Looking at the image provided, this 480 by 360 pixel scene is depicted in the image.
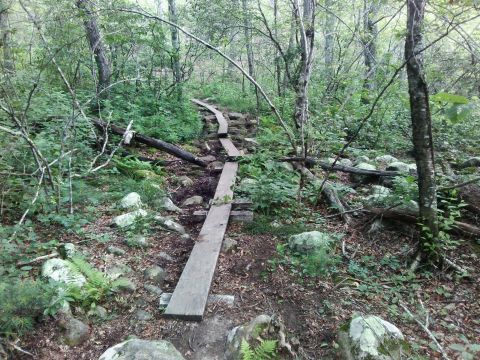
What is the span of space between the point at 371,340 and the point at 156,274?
7.72ft

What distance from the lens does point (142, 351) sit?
271 centimetres

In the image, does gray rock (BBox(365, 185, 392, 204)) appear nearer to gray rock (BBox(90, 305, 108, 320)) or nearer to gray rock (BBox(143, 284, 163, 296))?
gray rock (BBox(143, 284, 163, 296))

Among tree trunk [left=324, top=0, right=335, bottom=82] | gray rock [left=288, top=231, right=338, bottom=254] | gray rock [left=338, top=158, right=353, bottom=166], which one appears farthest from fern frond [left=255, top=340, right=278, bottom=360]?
tree trunk [left=324, top=0, right=335, bottom=82]

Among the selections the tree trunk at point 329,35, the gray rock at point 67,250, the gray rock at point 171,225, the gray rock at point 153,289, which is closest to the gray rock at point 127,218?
the gray rock at point 171,225

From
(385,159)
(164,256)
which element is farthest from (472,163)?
(164,256)

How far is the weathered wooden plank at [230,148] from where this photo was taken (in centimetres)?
815

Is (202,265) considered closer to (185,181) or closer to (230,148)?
(185,181)

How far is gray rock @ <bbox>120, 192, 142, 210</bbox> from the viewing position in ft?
17.7

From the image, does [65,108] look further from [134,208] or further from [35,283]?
[35,283]

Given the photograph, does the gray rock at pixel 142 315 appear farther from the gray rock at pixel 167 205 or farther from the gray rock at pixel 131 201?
the gray rock at pixel 167 205

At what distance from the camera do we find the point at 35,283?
3049mm

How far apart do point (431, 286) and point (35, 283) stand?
3.97m

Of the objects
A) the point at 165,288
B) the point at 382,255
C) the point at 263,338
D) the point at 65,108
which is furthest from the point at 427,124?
the point at 65,108

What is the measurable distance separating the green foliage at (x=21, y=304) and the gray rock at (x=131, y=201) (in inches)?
93.5
